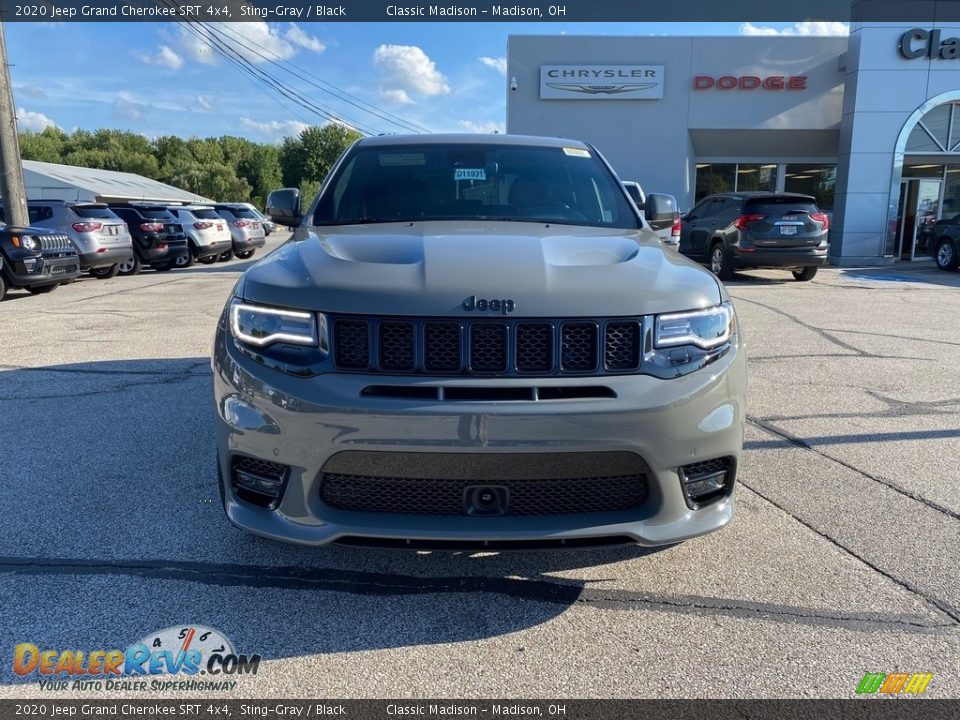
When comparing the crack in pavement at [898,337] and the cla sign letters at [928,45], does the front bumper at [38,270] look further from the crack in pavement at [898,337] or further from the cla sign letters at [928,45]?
the cla sign letters at [928,45]

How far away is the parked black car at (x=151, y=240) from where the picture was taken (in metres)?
17.3

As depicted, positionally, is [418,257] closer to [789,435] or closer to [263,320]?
[263,320]

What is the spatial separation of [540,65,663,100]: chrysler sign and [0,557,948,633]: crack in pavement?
21.5m

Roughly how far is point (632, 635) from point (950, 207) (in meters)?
24.1

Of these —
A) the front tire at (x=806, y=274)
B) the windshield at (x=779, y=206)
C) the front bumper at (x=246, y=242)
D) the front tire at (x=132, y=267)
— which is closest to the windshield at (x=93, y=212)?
the front tire at (x=132, y=267)

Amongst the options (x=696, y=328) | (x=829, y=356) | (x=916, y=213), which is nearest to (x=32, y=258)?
(x=829, y=356)

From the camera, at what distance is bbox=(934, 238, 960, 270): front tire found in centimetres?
1688

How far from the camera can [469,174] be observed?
12.7 ft

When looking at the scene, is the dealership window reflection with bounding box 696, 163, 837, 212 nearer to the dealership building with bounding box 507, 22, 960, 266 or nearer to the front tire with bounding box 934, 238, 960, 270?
the dealership building with bounding box 507, 22, 960, 266

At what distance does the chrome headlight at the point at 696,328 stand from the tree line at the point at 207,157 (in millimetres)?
71182

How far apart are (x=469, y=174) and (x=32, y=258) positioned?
10.7 m

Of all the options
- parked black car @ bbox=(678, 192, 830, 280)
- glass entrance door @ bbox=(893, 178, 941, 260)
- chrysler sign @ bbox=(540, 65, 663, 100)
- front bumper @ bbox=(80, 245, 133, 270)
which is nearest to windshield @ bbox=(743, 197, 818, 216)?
parked black car @ bbox=(678, 192, 830, 280)

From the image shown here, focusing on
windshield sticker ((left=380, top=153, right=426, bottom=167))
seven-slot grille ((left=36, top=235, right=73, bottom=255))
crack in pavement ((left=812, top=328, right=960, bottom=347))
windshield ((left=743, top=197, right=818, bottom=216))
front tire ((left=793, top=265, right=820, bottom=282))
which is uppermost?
windshield sticker ((left=380, top=153, right=426, bottom=167))

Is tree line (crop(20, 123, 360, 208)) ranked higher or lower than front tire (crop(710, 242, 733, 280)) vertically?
higher
